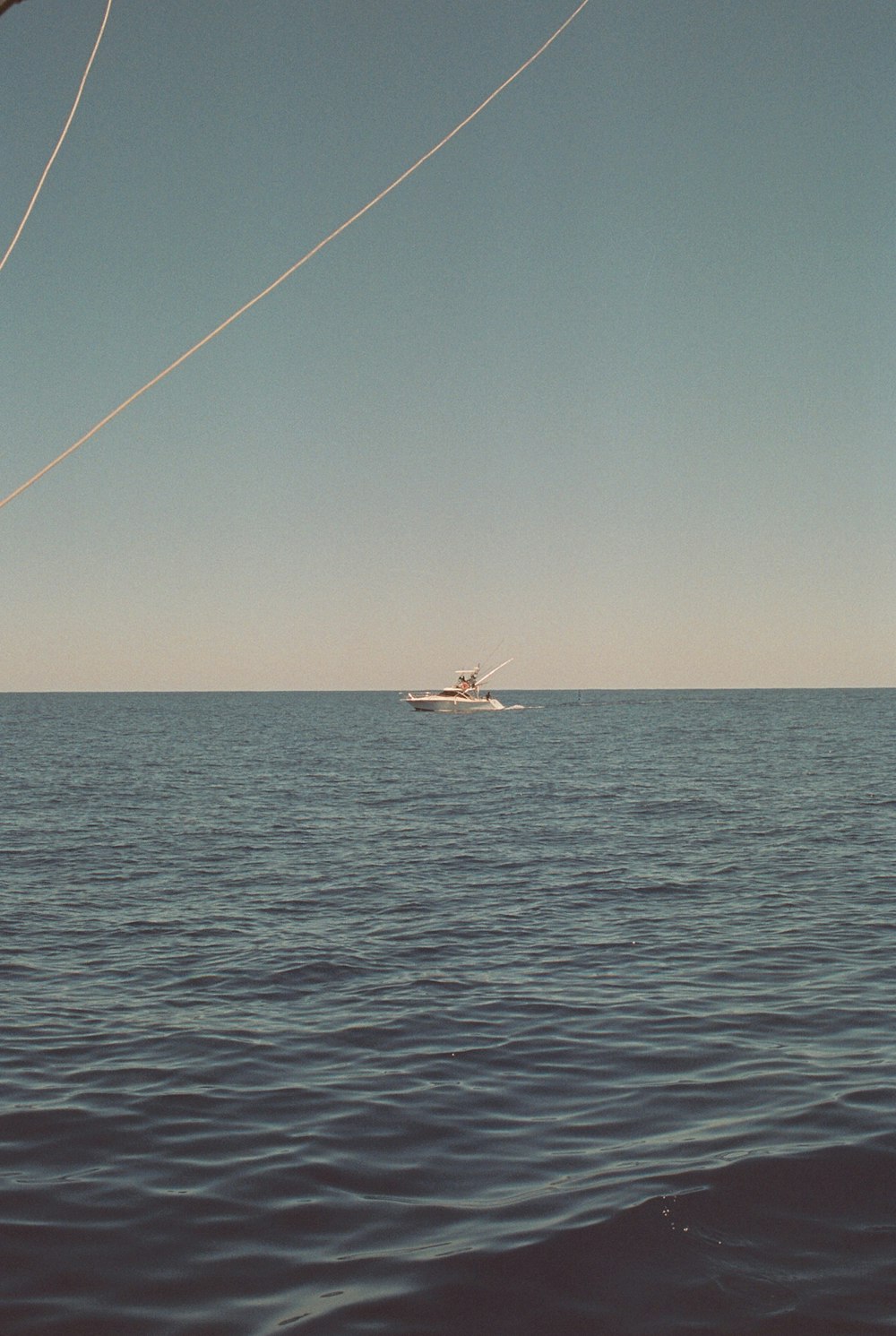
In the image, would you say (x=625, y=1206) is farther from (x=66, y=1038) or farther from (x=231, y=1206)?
(x=66, y=1038)

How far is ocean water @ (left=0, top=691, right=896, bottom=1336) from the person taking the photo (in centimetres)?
561

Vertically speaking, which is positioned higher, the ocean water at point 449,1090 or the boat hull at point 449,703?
the boat hull at point 449,703

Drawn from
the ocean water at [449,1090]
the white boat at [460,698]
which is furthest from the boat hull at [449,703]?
the ocean water at [449,1090]

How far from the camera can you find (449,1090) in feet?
29.0

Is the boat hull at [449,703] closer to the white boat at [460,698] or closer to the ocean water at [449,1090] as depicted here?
the white boat at [460,698]

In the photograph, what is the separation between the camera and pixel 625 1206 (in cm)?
646

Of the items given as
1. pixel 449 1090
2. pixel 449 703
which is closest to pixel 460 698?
pixel 449 703

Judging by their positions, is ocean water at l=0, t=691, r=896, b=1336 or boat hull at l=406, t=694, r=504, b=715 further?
boat hull at l=406, t=694, r=504, b=715

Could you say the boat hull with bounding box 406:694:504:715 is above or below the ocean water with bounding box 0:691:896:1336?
above

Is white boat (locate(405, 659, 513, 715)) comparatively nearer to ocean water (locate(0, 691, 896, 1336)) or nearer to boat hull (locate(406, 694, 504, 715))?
boat hull (locate(406, 694, 504, 715))

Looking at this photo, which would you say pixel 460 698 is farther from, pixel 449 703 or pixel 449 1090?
pixel 449 1090

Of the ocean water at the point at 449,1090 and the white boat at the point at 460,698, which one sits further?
the white boat at the point at 460,698

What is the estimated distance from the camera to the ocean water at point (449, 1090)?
561cm

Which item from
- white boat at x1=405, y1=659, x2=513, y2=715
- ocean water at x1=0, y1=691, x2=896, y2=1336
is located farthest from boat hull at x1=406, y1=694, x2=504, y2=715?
ocean water at x1=0, y1=691, x2=896, y2=1336
